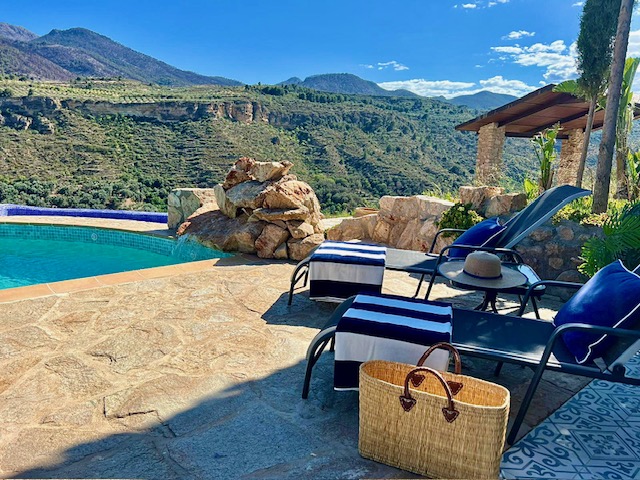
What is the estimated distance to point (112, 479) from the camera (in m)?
1.72

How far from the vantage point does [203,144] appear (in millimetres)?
26703

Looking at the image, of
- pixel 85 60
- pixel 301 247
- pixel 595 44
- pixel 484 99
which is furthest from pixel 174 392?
pixel 85 60

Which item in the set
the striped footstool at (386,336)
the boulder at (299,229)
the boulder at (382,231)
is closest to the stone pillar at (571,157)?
the boulder at (382,231)

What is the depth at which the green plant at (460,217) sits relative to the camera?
5.45 metres

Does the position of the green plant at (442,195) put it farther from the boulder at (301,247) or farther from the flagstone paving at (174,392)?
the flagstone paving at (174,392)

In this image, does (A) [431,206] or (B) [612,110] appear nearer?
(B) [612,110]

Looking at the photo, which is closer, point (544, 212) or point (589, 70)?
point (544, 212)

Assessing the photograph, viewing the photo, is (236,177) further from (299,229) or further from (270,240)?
(299,229)

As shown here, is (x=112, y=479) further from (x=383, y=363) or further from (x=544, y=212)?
(x=544, y=212)

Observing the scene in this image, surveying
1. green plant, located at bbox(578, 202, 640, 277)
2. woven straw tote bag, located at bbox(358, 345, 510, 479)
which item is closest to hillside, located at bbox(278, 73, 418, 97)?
green plant, located at bbox(578, 202, 640, 277)

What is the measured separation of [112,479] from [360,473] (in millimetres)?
1026

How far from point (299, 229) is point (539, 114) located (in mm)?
10112

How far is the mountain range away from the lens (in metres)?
56.9

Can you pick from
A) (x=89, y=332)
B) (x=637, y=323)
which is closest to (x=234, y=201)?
(x=89, y=332)
